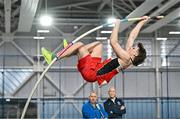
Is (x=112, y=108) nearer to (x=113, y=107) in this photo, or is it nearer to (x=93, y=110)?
(x=113, y=107)

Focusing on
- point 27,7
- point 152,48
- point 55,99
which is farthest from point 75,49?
point 152,48

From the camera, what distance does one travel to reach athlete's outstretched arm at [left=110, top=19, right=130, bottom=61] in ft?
16.2

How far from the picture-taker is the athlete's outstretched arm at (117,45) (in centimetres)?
494

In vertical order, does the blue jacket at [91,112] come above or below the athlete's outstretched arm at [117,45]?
below

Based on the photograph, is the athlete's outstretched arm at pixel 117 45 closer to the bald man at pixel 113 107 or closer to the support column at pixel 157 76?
the bald man at pixel 113 107

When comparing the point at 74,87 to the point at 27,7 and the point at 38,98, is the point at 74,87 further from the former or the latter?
the point at 27,7

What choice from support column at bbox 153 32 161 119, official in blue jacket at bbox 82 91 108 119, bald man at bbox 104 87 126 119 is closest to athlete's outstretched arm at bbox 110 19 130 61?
official in blue jacket at bbox 82 91 108 119

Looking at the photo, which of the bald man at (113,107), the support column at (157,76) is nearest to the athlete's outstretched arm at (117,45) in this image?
the bald man at (113,107)

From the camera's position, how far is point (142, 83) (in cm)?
1653

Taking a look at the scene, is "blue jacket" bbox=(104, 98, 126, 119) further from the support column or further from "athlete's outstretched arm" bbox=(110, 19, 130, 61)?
the support column

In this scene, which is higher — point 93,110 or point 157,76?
point 157,76

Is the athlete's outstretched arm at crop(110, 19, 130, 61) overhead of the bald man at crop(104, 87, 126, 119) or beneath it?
overhead

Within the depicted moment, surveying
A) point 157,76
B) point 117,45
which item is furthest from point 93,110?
point 157,76

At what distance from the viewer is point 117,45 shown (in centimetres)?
498
